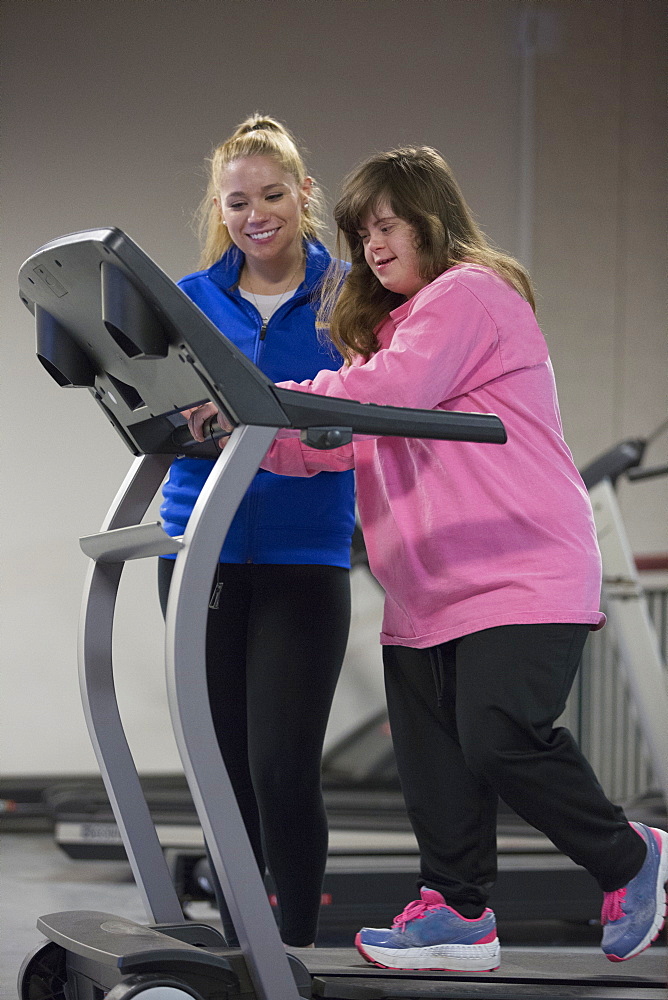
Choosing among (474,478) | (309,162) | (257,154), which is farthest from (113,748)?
(309,162)

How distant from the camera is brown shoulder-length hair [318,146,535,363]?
149 cm

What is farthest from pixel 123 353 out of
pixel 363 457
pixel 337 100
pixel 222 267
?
pixel 337 100

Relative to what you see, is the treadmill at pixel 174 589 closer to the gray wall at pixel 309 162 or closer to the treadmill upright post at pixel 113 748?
the treadmill upright post at pixel 113 748

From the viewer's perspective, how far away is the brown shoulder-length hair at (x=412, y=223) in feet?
4.89

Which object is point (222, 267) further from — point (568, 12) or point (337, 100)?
point (568, 12)

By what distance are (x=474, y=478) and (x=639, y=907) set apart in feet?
2.12

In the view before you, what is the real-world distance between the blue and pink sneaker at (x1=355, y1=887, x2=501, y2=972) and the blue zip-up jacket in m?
0.57

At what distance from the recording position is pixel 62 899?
2.97m

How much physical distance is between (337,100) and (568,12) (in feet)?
4.24

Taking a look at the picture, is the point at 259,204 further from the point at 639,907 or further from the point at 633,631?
the point at 633,631

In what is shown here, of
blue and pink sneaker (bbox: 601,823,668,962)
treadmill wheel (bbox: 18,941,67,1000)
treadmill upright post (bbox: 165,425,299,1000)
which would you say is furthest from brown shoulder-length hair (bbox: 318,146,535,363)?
treadmill wheel (bbox: 18,941,67,1000)

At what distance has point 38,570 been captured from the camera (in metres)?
4.48

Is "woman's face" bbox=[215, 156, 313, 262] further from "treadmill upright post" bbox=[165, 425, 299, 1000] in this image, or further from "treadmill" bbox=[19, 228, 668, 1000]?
"treadmill upright post" bbox=[165, 425, 299, 1000]

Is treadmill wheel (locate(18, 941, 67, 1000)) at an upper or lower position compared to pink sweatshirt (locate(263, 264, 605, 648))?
lower
